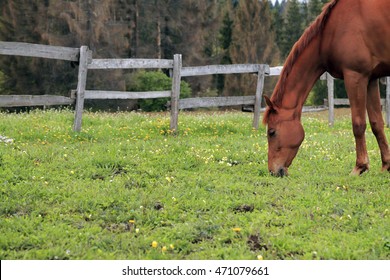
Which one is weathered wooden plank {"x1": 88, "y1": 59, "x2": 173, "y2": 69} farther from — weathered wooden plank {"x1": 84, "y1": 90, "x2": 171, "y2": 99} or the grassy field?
the grassy field

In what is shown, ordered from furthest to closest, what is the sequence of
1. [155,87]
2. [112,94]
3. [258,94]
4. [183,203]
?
[155,87]
[258,94]
[112,94]
[183,203]

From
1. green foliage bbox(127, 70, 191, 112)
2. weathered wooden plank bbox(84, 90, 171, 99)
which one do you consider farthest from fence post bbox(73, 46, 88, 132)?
green foliage bbox(127, 70, 191, 112)

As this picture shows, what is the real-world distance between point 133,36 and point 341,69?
24.6m

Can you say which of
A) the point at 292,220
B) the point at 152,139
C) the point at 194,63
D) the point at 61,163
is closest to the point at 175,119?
the point at 152,139

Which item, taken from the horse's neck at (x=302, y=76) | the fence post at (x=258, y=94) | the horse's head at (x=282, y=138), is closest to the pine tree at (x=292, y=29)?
the fence post at (x=258, y=94)

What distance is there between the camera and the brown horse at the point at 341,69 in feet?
19.6

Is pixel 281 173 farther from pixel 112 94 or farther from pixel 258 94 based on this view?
pixel 258 94

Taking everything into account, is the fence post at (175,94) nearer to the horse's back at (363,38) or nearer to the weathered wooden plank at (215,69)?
the weathered wooden plank at (215,69)

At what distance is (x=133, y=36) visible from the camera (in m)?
29.3

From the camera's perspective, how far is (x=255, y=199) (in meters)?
4.93

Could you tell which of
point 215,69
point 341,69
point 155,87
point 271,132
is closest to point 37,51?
point 215,69

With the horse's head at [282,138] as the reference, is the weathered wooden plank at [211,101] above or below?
above

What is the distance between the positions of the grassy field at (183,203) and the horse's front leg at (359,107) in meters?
0.18

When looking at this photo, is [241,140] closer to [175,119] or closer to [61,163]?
[175,119]
